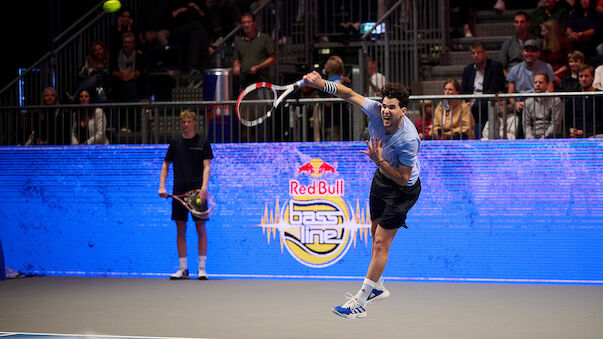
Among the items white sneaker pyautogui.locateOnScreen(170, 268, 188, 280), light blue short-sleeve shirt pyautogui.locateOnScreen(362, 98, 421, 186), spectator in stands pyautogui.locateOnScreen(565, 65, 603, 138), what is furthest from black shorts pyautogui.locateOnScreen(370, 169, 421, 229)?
white sneaker pyautogui.locateOnScreen(170, 268, 188, 280)

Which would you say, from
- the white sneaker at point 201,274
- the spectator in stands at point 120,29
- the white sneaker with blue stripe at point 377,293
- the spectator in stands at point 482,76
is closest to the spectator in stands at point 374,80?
the spectator in stands at point 482,76

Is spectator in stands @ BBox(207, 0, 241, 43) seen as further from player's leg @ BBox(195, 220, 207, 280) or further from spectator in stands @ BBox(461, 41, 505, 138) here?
player's leg @ BBox(195, 220, 207, 280)

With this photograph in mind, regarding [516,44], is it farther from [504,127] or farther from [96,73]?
[96,73]

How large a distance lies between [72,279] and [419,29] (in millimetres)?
6982

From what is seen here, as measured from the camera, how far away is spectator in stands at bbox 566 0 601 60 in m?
12.4

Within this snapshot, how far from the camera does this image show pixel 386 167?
23.6ft

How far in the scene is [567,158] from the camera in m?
9.91

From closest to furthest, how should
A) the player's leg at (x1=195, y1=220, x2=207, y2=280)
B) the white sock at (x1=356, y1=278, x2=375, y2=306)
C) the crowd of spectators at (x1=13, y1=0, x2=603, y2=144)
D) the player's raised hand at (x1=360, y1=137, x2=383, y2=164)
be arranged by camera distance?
the player's raised hand at (x1=360, y1=137, x2=383, y2=164) → the white sock at (x1=356, y1=278, x2=375, y2=306) → the crowd of spectators at (x1=13, y1=0, x2=603, y2=144) → the player's leg at (x1=195, y1=220, x2=207, y2=280)

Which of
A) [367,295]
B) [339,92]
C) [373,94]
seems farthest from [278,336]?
[373,94]

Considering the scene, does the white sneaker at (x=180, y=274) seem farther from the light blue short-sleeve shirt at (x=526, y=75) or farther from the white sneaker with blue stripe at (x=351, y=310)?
the light blue short-sleeve shirt at (x=526, y=75)

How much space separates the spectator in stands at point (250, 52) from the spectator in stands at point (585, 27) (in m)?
4.38

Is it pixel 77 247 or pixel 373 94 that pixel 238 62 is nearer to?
pixel 373 94

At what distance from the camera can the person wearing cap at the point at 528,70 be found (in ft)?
37.0

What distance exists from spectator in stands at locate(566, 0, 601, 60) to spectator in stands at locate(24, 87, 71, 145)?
23.8 feet
